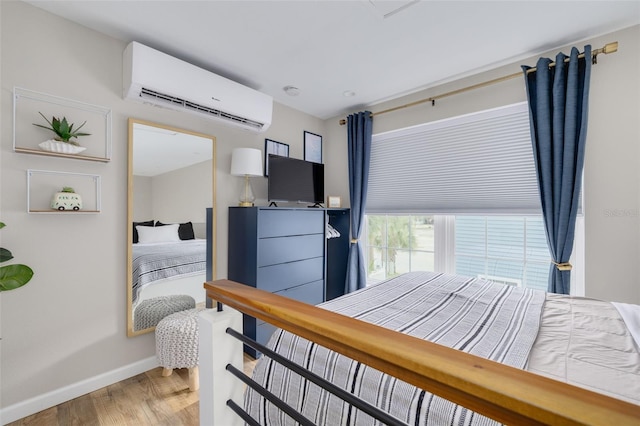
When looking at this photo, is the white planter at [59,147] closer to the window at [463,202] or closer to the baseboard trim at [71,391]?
the baseboard trim at [71,391]

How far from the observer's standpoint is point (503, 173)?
94.3 inches

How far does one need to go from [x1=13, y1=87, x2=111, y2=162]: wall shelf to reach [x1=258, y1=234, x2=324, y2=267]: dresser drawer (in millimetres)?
1317

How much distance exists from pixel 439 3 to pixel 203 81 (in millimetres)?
1731

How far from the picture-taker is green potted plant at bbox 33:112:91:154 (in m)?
1.67

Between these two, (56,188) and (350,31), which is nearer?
(56,188)

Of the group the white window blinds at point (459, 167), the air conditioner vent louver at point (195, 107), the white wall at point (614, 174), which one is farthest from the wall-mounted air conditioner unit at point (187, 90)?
the white wall at point (614, 174)

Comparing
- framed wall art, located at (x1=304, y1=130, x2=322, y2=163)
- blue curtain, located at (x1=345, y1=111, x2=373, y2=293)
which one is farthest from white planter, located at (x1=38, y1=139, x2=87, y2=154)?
blue curtain, located at (x1=345, y1=111, x2=373, y2=293)

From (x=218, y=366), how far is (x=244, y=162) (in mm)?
1939

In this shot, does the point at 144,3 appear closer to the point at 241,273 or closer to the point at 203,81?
the point at 203,81

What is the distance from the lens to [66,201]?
68.5 inches

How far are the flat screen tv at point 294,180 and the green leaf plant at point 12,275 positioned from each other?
67.5 inches

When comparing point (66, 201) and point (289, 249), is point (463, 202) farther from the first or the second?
point (66, 201)

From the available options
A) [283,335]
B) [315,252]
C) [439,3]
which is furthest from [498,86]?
[283,335]

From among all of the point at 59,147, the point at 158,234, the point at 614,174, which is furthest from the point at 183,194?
the point at 614,174
